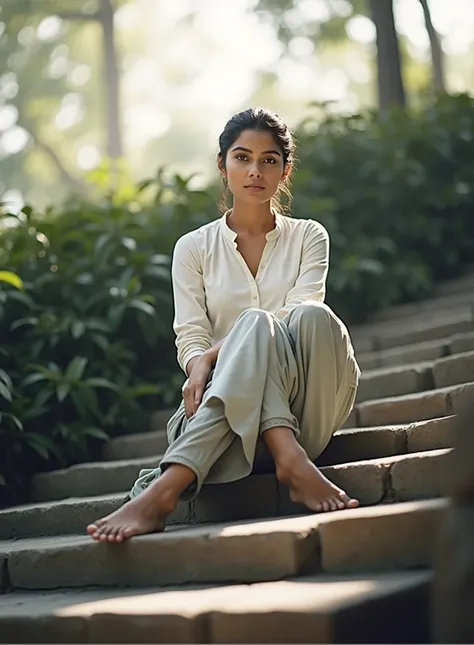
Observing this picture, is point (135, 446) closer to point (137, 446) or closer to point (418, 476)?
point (137, 446)

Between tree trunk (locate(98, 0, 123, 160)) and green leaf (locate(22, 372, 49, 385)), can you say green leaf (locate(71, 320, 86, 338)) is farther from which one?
tree trunk (locate(98, 0, 123, 160))

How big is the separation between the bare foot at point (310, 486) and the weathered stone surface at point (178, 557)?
7cm

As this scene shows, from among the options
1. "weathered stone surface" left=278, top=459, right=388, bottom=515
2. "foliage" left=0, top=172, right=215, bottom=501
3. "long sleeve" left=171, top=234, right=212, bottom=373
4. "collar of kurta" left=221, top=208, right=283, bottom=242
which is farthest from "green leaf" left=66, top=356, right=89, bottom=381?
"weathered stone surface" left=278, top=459, right=388, bottom=515

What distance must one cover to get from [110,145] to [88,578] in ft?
37.3

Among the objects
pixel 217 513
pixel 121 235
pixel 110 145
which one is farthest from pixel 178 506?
pixel 110 145

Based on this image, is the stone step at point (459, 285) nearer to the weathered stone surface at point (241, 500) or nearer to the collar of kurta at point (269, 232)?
the collar of kurta at point (269, 232)

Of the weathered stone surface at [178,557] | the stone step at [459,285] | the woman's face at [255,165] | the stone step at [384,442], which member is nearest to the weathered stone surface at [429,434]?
the stone step at [384,442]

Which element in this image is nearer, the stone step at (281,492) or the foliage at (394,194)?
the stone step at (281,492)

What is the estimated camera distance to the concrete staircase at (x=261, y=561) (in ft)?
6.04

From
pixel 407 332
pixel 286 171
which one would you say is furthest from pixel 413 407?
pixel 407 332

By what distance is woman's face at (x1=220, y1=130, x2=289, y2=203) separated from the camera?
2.74m

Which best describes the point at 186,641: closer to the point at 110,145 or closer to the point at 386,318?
the point at 386,318

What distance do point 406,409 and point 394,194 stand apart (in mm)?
2318

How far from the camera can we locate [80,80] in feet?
46.7
